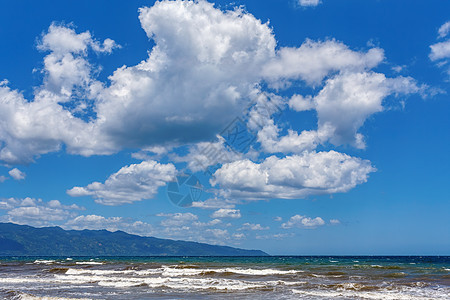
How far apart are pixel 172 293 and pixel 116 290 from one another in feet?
17.1

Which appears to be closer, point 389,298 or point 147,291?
point 389,298

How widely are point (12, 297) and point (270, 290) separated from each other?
17.9 m

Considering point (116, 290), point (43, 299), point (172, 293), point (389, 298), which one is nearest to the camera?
point (43, 299)

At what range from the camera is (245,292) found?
27938 millimetres

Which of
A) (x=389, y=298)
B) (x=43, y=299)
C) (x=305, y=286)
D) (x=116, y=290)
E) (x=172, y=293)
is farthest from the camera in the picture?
(x=305, y=286)

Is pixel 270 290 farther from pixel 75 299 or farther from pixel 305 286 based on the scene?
pixel 75 299


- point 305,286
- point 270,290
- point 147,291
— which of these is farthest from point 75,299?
point 305,286

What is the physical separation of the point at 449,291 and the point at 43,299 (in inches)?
1114

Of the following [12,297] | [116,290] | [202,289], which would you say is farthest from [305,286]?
[12,297]

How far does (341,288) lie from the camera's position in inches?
1190

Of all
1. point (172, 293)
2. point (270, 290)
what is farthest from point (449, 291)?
point (172, 293)

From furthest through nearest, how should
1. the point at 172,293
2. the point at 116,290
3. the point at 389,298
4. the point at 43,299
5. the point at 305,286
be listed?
1. the point at 305,286
2. the point at 116,290
3. the point at 172,293
4. the point at 389,298
5. the point at 43,299

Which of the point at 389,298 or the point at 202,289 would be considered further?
the point at 202,289

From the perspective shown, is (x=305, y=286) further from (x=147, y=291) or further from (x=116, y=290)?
(x=116, y=290)
